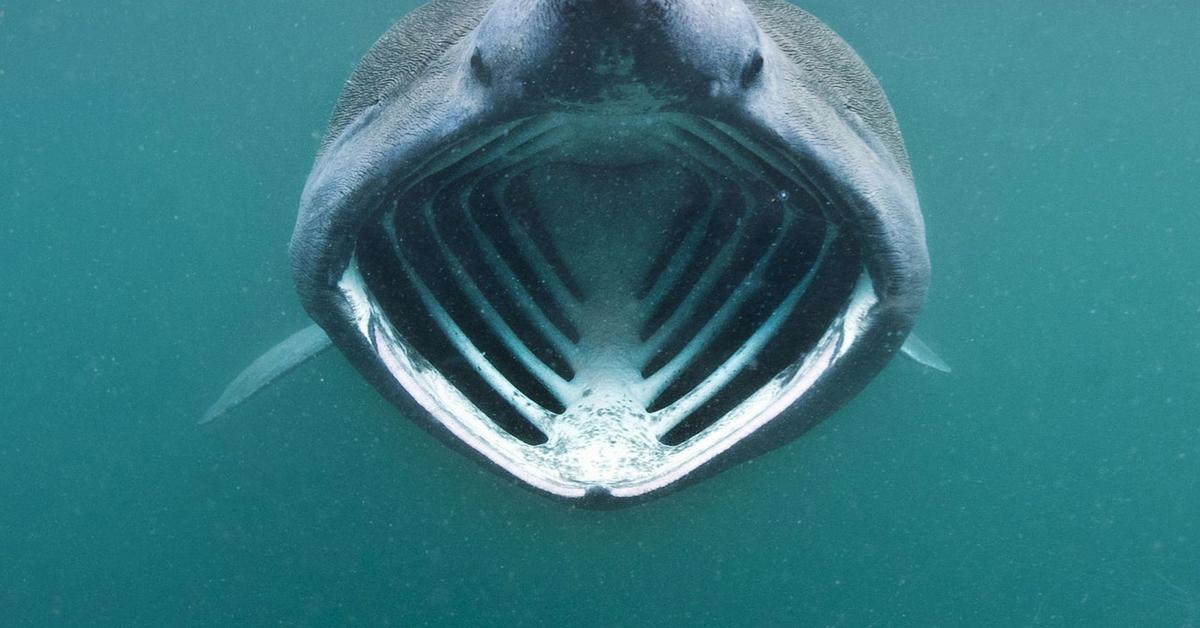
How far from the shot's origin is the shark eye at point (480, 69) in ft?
6.12

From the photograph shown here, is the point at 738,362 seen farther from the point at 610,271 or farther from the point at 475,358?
the point at 475,358

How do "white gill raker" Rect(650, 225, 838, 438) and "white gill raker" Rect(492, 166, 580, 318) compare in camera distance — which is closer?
"white gill raker" Rect(650, 225, 838, 438)

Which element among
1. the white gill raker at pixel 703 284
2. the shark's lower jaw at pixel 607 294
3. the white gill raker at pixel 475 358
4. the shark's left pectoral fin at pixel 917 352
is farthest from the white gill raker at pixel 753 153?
the shark's left pectoral fin at pixel 917 352

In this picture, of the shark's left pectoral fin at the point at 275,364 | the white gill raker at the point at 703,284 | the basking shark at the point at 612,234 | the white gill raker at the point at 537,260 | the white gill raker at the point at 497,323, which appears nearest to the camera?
the basking shark at the point at 612,234

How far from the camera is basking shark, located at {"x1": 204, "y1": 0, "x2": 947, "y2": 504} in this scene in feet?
6.00

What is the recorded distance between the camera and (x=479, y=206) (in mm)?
3012

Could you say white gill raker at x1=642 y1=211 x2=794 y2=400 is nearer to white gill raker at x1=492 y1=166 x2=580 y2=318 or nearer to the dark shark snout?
white gill raker at x1=492 y1=166 x2=580 y2=318

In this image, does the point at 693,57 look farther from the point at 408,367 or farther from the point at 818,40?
the point at 818,40

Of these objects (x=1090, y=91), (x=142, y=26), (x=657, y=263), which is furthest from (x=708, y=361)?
(x=1090, y=91)

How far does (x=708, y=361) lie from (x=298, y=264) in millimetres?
1230

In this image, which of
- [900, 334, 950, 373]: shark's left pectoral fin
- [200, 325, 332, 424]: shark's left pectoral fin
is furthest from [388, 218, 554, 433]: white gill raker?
[900, 334, 950, 373]: shark's left pectoral fin

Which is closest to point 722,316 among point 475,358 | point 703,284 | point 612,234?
point 703,284

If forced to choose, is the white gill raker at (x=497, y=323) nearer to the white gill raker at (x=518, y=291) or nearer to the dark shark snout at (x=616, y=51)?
the white gill raker at (x=518, y=291)

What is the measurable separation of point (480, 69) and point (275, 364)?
298cm
